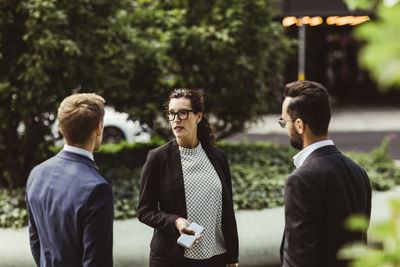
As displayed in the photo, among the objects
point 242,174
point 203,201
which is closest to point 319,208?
point 203,201

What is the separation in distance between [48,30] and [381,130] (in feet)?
44.8

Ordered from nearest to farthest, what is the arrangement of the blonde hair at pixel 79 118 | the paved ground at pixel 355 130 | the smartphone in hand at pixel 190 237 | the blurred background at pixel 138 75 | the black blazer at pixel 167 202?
the blonde hair at pixel 79 118, the smartphone in hand at pixel 190 237, the black blazer at pixel 167 202, the blurred background at pixel 138 75, the paved ground at pixel 355 130

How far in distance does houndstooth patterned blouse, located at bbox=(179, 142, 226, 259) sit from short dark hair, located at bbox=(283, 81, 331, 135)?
1020 mm

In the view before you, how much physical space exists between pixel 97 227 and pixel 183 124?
1.23 meters

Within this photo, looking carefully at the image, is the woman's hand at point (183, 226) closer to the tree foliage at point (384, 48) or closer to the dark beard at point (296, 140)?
the dark beard at point (296, 140)

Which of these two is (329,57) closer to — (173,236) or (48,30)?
(48,30)

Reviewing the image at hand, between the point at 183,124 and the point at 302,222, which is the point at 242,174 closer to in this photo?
the point at 183,124

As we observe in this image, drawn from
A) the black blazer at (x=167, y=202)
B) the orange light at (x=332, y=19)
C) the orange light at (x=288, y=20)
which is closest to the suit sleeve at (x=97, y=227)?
the black blazer at (x=167, y=202)

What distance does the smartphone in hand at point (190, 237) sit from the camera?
3229 millimetres

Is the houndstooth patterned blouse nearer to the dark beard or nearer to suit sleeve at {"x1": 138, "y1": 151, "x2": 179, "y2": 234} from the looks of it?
suit sleeve at {"x1": 138, "y1": 151, "x2": 179, "y2": 234}

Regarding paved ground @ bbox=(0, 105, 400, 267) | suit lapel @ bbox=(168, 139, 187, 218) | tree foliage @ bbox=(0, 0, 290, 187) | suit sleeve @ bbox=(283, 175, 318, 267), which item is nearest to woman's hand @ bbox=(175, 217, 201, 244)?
suit lapel @ bbox=(168, 139, 187, 218)

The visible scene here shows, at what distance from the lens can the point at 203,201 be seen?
11.5 ft

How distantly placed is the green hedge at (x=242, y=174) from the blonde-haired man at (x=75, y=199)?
11.6 ft

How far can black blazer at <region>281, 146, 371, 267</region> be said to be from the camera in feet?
8.30
